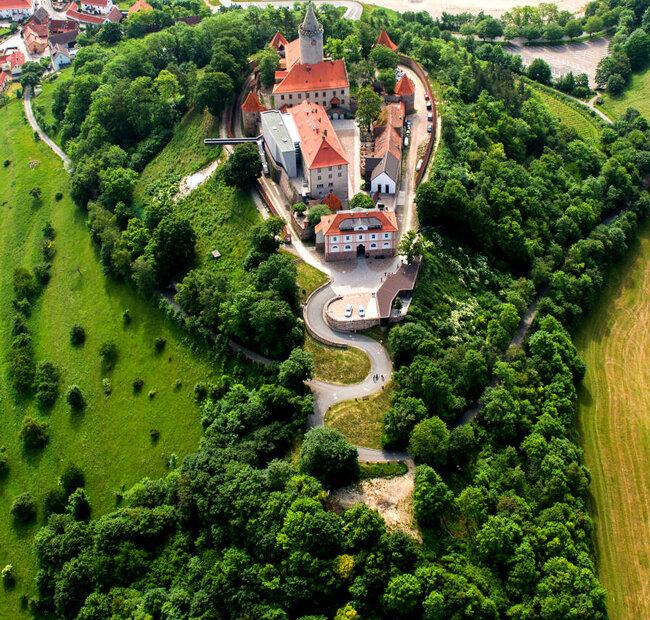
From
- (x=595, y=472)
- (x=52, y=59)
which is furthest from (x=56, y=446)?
→ (x=52, y=59)

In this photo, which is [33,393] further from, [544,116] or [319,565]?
[544,116]

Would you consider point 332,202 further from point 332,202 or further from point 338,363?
point 338,363

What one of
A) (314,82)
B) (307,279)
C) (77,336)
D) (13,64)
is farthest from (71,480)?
(13,64)

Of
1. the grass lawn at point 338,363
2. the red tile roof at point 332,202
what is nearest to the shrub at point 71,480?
the grass lawn at point 338,363

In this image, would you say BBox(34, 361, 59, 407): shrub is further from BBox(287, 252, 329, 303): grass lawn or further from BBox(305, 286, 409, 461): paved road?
BBox(305, 286, 409, 461): paved road

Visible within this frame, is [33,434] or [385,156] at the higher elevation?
[385,156]

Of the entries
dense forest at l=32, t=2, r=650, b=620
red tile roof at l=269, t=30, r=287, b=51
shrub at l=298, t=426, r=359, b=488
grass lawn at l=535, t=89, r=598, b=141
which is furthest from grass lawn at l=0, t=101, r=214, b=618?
grass lawn at l=535, t=89, r=598, b=141
